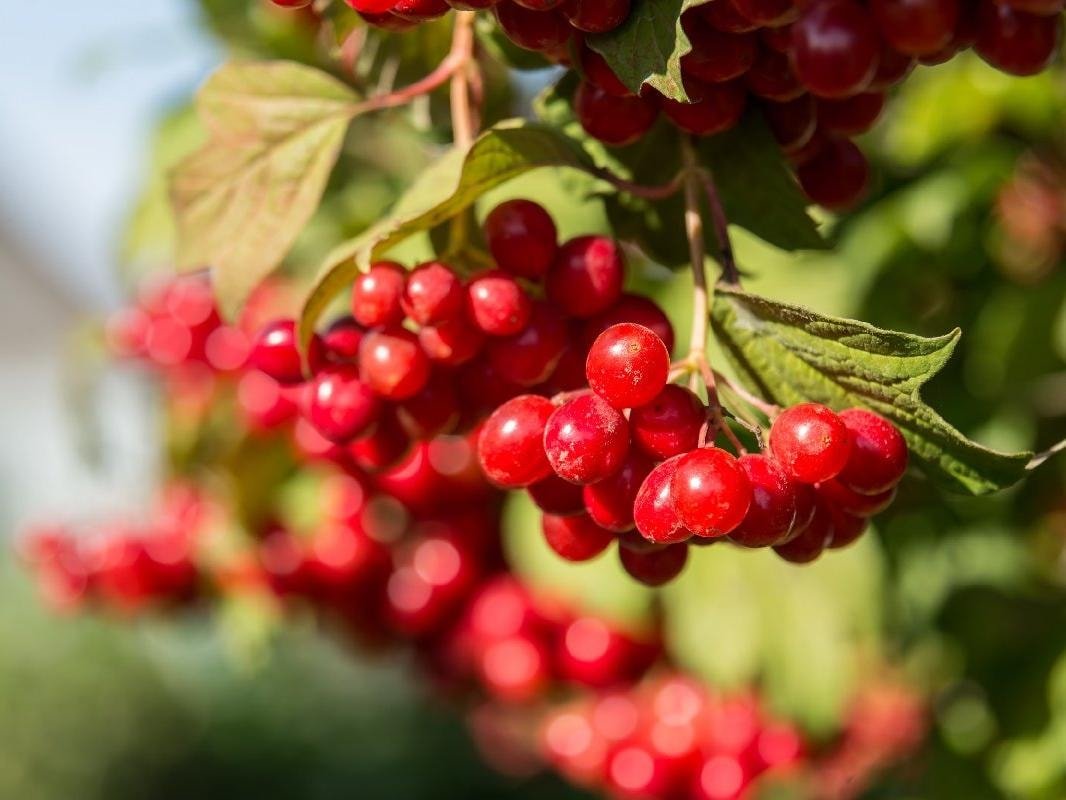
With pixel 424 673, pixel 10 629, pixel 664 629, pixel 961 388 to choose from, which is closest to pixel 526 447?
pixel 961 388

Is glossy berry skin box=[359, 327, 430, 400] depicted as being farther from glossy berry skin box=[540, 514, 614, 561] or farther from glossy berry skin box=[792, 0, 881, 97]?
glossy berry skin box=[792, 0, 881, 97]

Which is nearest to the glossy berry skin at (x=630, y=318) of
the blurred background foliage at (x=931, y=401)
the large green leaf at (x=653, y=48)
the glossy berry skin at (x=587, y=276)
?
the glossy berry skin at (x=587, y=276)

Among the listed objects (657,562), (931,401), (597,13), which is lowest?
(931,401)

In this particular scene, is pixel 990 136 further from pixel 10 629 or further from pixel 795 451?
pixel 10 629

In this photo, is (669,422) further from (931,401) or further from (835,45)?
(931,401)

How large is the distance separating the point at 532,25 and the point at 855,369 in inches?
7.0

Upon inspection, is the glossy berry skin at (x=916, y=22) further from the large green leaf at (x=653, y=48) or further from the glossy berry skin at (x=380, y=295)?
the glossy berry skin at (x=380, y=295)

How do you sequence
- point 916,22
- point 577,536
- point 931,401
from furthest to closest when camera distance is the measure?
point 931,401, point 577,536, point 916,22

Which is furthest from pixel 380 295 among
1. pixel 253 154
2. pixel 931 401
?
pixel 931 401

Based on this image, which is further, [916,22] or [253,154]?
[253,154]

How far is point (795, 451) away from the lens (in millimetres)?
443

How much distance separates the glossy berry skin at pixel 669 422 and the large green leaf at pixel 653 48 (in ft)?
0.36

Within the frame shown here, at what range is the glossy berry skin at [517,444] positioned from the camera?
47cm

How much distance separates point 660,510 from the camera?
1.41 feet
